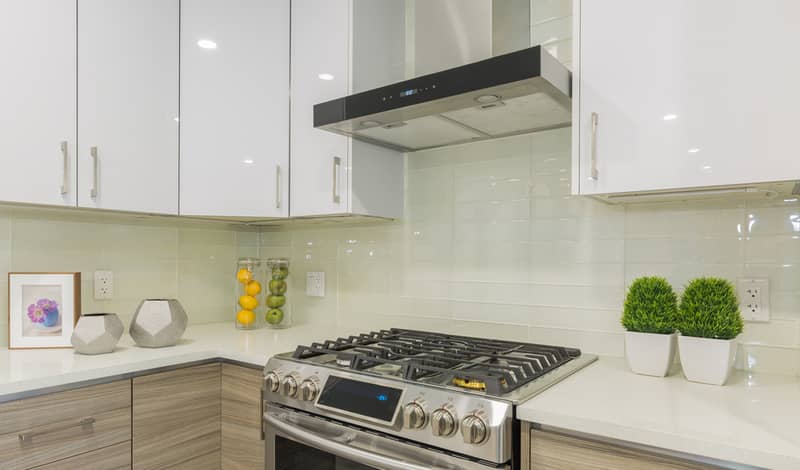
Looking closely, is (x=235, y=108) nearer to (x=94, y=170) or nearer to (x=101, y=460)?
(x=94, y=170)

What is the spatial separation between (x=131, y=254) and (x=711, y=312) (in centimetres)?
215

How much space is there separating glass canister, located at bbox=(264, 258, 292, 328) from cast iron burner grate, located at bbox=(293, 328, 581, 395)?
2.07 ft

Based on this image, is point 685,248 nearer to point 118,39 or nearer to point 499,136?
point 499,136

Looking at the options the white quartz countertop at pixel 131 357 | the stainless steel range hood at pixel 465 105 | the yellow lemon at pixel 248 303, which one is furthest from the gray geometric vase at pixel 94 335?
the stainless steel range hood at pixel 465 105

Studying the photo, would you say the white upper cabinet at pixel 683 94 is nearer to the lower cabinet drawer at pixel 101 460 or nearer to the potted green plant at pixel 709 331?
the potted green plant at pixel 709 331

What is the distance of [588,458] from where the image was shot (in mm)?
1013

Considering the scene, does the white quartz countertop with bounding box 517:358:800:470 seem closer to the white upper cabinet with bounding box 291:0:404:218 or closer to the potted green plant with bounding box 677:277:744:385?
the potted green plant with bounding box 677:277:744:385

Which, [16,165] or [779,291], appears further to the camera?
[16,165]

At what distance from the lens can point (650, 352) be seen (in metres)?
1.32

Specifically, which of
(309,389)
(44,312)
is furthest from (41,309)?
(309,389)

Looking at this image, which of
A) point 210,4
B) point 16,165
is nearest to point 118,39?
point 210,4

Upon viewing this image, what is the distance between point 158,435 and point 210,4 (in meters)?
1.61

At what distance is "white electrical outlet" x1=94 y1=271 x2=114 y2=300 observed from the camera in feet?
6.62

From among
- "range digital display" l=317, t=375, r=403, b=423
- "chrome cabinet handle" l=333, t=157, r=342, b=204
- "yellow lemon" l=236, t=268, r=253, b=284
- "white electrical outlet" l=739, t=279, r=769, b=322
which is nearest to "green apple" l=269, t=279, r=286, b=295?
"yellow lemon" l=236, t=268, r=253, b=284
